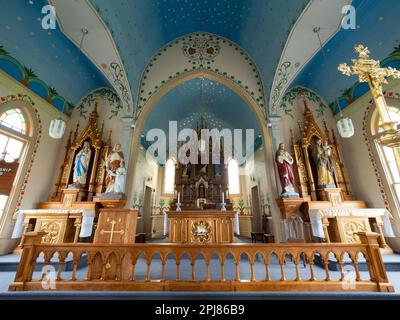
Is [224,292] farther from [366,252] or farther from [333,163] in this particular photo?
[333,163]

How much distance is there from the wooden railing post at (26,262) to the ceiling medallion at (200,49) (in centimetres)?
742

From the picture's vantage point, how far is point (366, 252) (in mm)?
2410

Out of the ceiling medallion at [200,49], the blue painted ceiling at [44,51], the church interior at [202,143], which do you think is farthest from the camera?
the ceiling medallion at [200,49]

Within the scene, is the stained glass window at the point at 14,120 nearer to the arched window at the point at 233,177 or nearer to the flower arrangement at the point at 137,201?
the flower arrangement at the point at 137,201

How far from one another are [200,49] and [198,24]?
855 millimetres

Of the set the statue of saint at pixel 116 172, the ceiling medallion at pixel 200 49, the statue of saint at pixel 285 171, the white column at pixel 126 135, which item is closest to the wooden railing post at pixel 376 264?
the statue of saint at pixel 285 171

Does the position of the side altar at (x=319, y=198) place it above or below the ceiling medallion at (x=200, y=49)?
below

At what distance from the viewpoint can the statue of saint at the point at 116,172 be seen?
5453mm

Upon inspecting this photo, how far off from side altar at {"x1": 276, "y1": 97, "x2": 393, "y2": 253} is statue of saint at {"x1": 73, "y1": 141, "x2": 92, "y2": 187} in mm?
6586

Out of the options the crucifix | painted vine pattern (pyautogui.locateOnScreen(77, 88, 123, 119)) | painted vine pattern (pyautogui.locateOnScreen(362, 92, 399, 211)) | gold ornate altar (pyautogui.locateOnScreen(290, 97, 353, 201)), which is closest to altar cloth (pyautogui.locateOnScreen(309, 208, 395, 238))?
painted vine pattern (pyautogui.locateOnScreen(362, 92, 399, 211))

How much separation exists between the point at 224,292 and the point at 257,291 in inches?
18.1

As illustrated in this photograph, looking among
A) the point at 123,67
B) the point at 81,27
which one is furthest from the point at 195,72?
the point at 81,27

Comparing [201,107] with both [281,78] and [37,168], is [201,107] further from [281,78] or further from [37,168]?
[37,168]

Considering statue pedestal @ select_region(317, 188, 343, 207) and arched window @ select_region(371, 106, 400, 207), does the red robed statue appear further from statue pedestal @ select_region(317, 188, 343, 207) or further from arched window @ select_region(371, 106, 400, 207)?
arched window @ select_region(371, 106, 400, 207)
